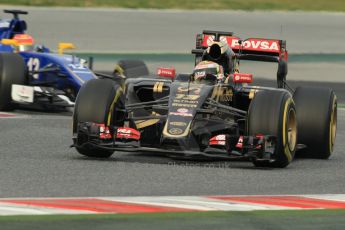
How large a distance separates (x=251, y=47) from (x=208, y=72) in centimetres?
194

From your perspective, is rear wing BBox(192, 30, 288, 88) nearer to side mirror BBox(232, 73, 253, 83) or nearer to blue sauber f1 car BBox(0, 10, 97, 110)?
side mirror BBox(232, 73, 253, 83)

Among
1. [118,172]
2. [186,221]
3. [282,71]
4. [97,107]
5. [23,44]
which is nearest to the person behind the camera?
[186,221]

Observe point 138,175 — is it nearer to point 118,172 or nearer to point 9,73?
point 118,172

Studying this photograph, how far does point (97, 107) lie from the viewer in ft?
40.0

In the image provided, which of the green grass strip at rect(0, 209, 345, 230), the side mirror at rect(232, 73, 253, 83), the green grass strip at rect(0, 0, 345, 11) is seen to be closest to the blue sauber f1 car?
the side mirror at rect(232, 73, 253, 83)

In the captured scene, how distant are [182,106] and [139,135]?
57 cm

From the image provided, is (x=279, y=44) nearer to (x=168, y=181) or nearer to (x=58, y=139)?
(x=58, y=139)

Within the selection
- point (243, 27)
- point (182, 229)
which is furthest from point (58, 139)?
point (243, 27)

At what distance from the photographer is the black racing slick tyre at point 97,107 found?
40.0 feet

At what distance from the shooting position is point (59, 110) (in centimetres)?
1855

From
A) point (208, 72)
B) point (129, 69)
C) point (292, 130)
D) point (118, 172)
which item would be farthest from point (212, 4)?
point (118, 172)

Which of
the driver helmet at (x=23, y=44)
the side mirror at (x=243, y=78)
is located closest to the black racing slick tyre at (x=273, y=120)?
the side mirror at (x=243, y=78)

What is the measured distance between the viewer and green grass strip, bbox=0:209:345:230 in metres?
8.51

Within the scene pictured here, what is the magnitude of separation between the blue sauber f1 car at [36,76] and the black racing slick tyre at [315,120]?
212 inches
